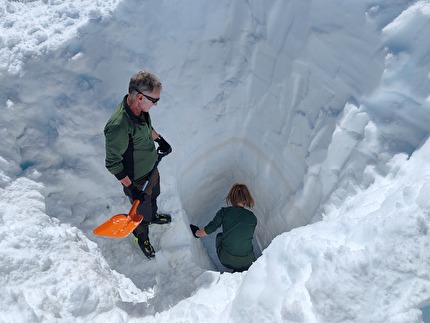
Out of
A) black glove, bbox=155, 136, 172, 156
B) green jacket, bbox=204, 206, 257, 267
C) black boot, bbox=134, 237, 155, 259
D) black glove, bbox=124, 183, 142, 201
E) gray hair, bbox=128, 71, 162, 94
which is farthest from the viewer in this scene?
green jacket, bbox=204, 206, 257, 267

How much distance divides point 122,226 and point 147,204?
1.04 feet

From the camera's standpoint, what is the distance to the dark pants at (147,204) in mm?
3375

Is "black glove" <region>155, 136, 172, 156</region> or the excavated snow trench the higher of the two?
"black glove" <region>155, 136, 172, 156</region>

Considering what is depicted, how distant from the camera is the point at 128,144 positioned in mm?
2957

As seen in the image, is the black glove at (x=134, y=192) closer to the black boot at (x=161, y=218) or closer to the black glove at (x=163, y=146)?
the black glove at (x=163, y=146)

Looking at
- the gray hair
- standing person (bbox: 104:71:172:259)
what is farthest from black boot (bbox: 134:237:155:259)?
the gray hair

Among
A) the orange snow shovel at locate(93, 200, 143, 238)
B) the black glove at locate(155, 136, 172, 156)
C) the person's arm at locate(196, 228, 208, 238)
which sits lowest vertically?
the person's arm at locate(196, 228, 208, 238)

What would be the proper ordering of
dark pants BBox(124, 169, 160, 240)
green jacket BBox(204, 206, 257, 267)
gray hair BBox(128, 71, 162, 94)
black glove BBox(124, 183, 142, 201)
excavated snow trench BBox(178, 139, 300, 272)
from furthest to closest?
excavated snow trench BBox(178, 139, 300, 272) → green jacket BBox(204, 206, 257, 267) → dark pants BBox(124, 169, 160, 240) → black glove BBox(124, 183, 142, 201) → gray hair BBox(128, 71, 162, 94)

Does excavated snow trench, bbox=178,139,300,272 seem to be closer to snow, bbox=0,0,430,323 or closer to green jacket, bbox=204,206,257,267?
snow, bbox=0,0,430,323

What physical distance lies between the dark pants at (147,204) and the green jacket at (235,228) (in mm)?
659

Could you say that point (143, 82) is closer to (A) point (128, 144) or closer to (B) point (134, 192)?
(A) point (128, 144)

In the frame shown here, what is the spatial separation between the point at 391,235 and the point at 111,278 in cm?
218

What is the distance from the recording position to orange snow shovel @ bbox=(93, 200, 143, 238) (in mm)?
3254

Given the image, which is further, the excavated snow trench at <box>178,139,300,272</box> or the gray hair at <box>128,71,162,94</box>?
the excavated snow trench at <box>178,139,300,272</box>
